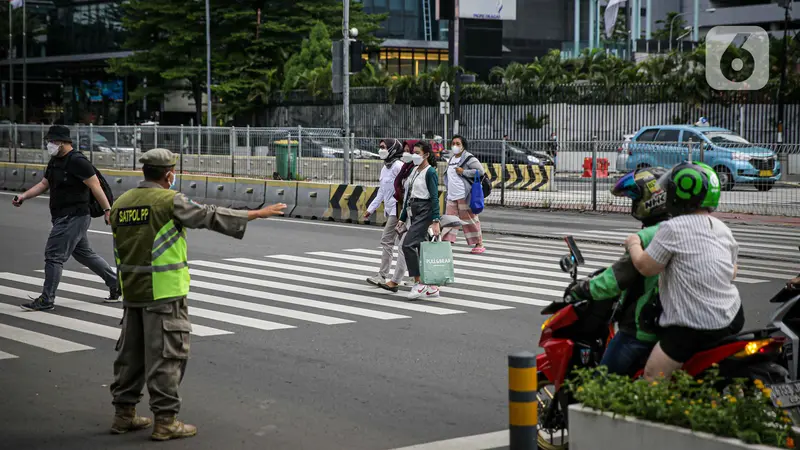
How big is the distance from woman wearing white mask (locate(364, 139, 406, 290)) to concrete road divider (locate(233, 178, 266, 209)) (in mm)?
9902

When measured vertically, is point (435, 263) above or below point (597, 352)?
below

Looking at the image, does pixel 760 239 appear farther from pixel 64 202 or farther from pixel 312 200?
pixel 64 202

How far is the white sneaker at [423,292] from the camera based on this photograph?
12.3m

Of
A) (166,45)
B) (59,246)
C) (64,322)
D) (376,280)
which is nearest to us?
(64,322)

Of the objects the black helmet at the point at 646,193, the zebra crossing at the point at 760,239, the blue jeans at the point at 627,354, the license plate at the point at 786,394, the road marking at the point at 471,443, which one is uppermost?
the black helmet at the point at 646,193

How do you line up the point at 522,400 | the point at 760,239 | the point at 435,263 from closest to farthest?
1. the point at 522,400
2. the point at 435,263
3. the point at 760,239

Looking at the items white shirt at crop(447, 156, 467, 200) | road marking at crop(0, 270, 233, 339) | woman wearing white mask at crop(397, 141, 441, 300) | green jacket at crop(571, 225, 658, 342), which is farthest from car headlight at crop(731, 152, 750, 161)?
green jacket at crop(571, 225, 658, 342)

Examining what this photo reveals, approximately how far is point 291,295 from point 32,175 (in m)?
22.3

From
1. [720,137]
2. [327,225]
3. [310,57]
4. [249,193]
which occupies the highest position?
[310,57]

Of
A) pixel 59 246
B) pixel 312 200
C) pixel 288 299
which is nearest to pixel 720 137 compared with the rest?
pixel 312 200

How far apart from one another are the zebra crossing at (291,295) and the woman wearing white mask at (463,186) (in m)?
0.38

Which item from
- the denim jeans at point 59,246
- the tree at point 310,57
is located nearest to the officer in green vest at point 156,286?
the denim jeans at point 59,246

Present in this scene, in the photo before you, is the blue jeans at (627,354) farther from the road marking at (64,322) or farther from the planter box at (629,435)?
the road marking at (64,322)

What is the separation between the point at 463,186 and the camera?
54.9 ft
